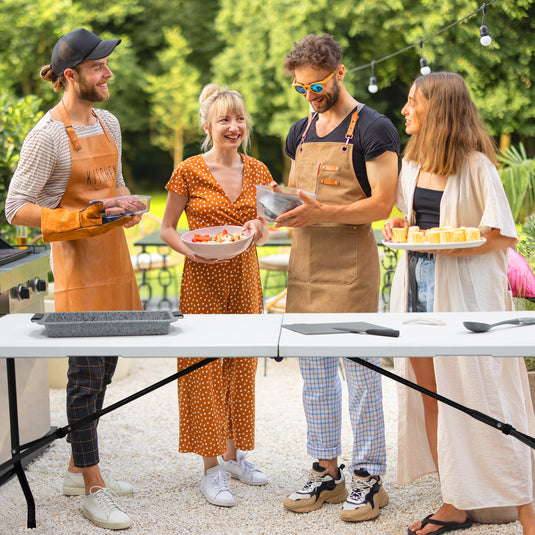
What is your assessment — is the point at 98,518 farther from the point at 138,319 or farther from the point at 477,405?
the point at 477,405

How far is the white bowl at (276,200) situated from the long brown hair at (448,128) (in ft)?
1.59

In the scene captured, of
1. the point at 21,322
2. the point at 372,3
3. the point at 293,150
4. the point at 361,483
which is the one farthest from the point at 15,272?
the point at 372,3

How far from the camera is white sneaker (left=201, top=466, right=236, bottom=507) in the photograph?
3.17 metres

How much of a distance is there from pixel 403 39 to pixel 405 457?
464 inches

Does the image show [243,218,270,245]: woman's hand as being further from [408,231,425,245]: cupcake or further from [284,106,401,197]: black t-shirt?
[408,231,425,245]: cupcake

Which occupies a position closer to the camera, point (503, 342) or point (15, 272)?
point (503, 342)

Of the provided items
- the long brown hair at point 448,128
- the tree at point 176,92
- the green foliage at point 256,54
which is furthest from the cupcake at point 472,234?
the tree at point 176,92

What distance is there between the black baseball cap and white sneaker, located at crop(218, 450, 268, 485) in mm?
1865

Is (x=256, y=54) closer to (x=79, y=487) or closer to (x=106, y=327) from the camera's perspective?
(x=79, y=487)

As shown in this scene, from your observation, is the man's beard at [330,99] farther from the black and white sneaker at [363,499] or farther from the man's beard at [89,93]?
the black and white sneaker at [363,499]

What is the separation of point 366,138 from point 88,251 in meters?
1.19

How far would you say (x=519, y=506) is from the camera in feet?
9.09

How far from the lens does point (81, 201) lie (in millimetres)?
3023

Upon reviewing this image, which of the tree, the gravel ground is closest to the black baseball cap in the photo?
the gravel ground
